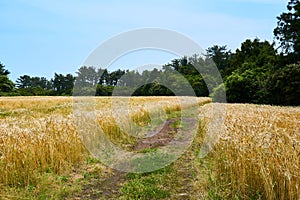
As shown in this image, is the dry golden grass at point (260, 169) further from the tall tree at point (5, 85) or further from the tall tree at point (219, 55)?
the tall tree at point (219, 55)

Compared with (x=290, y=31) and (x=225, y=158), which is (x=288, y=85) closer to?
(x=290, y=31)

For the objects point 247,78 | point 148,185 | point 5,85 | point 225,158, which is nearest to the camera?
point 148,185

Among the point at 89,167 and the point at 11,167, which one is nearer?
the point at 11,167

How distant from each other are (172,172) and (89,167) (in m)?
2.19

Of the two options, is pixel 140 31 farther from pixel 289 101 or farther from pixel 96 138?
pixel 289 101

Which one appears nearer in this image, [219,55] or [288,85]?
[288,85]

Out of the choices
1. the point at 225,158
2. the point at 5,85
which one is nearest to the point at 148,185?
the point at 225,158

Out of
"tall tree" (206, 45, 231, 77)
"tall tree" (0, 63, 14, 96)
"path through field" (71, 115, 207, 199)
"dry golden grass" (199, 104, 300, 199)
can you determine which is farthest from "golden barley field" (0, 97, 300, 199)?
"tall tree" (206, 45, 231, 77)

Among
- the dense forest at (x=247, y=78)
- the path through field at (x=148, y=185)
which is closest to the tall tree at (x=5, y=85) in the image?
the dense forest at (x=247, y=78)

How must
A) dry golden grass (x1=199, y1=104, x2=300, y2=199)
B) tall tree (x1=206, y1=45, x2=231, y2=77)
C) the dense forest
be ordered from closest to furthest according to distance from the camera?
dry golden grass (x1=199, y1=104, x2=300, y2=199) < the dense forest < tall tree (x1=206, y1=45, x2=231, y2=77)

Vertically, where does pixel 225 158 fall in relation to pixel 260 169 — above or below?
below

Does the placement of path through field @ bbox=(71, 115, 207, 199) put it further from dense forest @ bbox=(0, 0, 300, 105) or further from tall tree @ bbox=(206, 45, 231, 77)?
tall tree @ bbox=(206, 45, 231, 77)

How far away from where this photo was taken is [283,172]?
3.95 metres

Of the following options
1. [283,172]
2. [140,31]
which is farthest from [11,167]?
[140,31]
